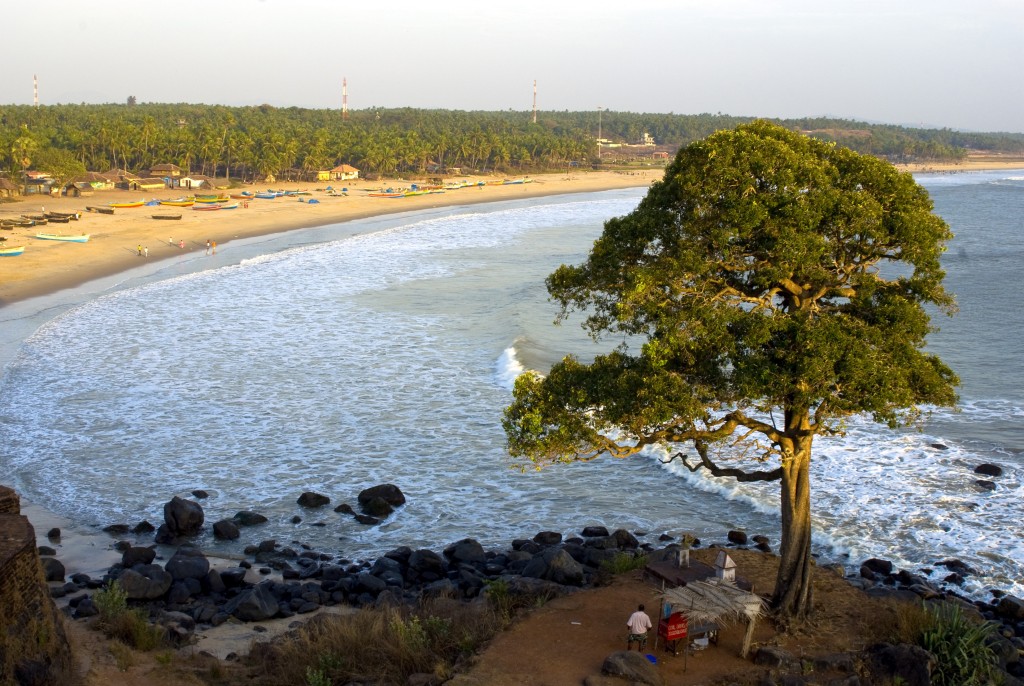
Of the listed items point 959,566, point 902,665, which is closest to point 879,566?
point 959,566

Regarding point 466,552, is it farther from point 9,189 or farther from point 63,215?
point 9,189

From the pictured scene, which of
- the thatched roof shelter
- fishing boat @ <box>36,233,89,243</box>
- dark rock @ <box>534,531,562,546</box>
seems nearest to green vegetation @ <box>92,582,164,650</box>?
the thatched roof shelter

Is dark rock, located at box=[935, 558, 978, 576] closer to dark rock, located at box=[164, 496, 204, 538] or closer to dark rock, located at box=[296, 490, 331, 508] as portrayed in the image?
dark rock, located at box=[296, 490, 331, 508]

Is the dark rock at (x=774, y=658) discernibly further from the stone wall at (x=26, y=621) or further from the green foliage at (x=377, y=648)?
the stone wall at (x=26, y=621)

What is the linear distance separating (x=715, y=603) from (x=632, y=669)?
4.34ft

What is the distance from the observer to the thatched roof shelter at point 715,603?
446 inches

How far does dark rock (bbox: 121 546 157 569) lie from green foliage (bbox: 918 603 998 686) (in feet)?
40.8

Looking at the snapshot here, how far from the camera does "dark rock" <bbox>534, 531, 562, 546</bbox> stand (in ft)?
57.9

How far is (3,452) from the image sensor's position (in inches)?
868

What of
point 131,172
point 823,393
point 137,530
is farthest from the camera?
point 131,172

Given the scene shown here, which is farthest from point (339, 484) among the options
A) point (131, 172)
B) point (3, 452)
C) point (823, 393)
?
point (131, 172)

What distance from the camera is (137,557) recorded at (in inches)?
655

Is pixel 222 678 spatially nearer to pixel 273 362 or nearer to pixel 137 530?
pixel 137 530

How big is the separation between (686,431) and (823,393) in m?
1.84
